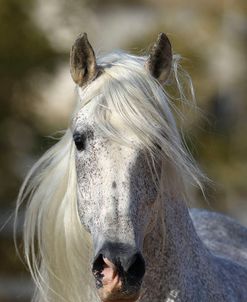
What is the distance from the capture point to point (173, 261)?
4445 mm

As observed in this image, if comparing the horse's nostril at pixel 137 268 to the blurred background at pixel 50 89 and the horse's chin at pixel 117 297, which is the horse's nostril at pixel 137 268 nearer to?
the horse's chin at pixel 117 297

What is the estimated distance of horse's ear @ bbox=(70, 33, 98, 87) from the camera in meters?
4.57

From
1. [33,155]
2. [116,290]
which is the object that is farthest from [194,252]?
[33,155]

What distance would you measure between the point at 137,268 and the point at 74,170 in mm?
726

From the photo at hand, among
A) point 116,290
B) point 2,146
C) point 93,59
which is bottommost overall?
point 2,146

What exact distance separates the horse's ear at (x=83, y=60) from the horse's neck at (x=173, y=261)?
0.65 meters

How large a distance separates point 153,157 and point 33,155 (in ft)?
29.0

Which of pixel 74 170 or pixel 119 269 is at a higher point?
pixel 74 170

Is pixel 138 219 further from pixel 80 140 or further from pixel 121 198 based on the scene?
pixel 80 140

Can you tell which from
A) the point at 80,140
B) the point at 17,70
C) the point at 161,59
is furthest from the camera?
the point at 17,70

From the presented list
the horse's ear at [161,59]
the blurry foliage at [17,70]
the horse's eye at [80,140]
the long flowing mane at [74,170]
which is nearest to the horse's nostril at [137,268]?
the long flowing mane at [74,170]

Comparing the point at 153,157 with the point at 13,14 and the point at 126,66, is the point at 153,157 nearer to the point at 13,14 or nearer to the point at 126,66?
the point at 126,66

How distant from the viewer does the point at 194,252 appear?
4.59 m

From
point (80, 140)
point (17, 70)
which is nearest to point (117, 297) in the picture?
point (80, 140)
